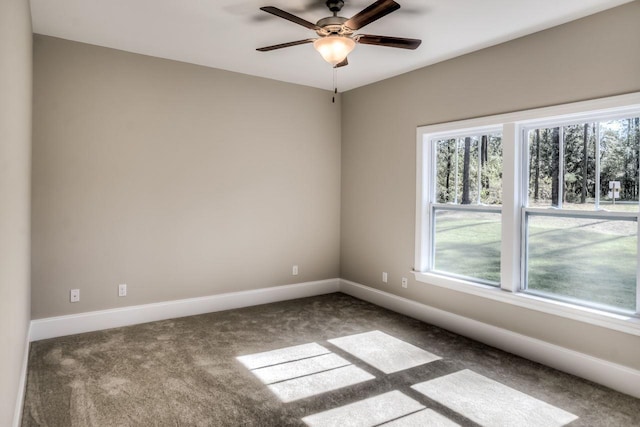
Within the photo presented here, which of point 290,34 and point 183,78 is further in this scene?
point 183,78

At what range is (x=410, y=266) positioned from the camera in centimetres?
446

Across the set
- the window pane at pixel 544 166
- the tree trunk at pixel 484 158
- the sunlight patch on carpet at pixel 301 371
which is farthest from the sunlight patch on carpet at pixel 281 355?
the window pane at pixel 544 166

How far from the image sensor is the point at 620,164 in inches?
116

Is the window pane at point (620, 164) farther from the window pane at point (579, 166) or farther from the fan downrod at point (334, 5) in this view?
the fan downrod at point (334, 5)

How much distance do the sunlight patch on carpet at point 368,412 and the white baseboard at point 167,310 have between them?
232 centimetres

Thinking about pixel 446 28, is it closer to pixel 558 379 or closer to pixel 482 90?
pixel 482 90

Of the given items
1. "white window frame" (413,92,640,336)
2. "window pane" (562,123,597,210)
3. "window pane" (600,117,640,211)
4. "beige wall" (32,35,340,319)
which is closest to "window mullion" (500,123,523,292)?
"white window frame" (413,92,640,336)

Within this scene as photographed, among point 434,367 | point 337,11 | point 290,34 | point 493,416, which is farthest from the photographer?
point 290,34

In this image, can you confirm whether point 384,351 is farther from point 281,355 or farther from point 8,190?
point 8,190

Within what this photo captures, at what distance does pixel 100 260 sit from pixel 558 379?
13.2 ft

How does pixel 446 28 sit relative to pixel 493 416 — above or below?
above

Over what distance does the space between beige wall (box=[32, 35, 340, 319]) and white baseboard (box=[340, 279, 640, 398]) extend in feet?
4.59

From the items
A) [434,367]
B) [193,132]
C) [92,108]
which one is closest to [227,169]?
[193,132]

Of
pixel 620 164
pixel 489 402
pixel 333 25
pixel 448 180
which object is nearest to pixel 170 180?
pixel 333 25
